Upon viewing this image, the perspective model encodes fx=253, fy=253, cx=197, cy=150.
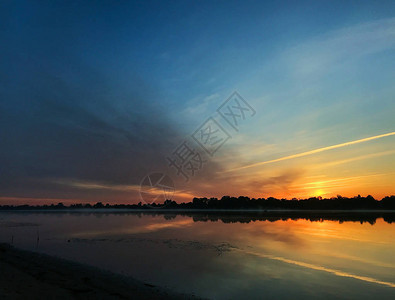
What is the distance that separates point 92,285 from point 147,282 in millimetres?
3528

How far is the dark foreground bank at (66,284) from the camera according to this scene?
40.9ft

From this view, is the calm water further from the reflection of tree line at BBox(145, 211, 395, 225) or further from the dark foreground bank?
the reflection of tree line at BBox(145, 211, 395, 225)

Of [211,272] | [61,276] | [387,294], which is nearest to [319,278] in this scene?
[387,294]

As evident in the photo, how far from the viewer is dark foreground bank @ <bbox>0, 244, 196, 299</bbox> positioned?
12477 millimetres

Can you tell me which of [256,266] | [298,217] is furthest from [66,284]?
[298,217]

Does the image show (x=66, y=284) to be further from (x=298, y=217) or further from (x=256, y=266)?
(x=298, y=217)

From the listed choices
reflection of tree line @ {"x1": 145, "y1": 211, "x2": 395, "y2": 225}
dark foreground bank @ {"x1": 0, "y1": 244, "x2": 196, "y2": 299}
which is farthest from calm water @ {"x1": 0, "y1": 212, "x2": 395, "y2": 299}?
reflection of tree line @ {"x1": 145, "y1": 211, "x2": 395, "y2": 225}

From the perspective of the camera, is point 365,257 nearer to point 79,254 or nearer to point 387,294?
point 387,294

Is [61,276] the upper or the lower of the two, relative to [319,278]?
upper

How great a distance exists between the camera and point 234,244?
32812 mm

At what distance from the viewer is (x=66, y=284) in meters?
14.5

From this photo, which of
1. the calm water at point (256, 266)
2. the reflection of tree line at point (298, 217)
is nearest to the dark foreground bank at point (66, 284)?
the calm water at point (256, 266)

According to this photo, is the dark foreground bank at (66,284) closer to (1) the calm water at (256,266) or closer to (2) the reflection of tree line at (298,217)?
(1) the calm water at (256,266)

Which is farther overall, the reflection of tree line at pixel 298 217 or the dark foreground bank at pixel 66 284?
the reflection of tree line at pixel 298 217
